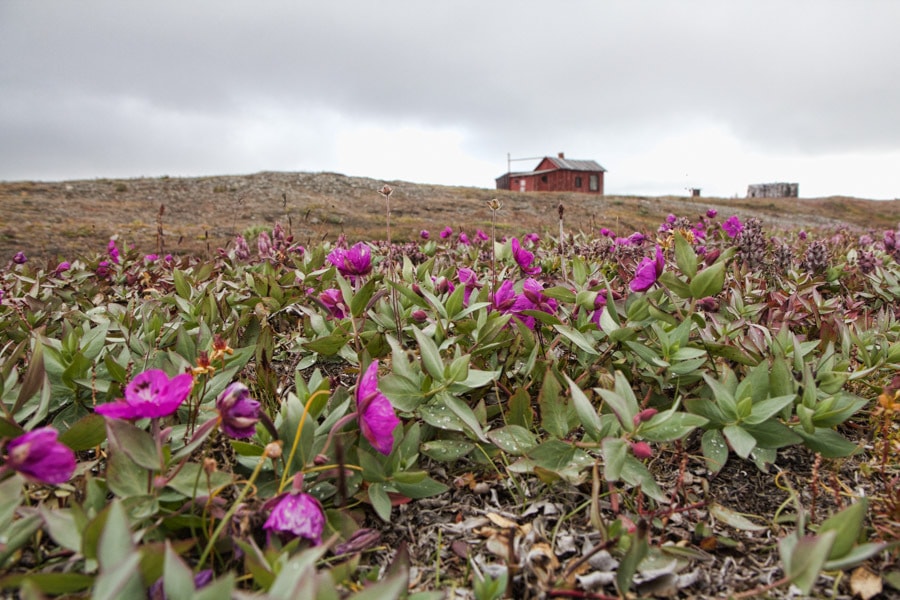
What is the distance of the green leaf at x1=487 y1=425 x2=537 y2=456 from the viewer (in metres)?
1.47

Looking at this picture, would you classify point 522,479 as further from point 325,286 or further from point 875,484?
point 325,286

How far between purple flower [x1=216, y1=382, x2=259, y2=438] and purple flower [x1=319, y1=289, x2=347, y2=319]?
787mm

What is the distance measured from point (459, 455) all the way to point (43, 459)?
0.93 metres

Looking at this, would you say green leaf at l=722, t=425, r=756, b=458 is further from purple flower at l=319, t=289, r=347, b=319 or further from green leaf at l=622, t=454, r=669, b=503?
purple flower at l=319, t=289, r=347, b=319

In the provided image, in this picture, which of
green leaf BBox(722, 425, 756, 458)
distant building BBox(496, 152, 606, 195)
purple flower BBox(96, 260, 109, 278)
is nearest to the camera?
green leaf BBox(722, 425, 756, 458)

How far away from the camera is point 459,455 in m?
1.50

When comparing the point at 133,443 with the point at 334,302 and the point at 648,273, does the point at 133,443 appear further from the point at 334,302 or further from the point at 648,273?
the point at 648,273

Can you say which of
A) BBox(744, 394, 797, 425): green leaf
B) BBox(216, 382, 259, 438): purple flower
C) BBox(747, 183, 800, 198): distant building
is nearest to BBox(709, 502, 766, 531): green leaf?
BBox(744, 394, 797, 425): green leaf

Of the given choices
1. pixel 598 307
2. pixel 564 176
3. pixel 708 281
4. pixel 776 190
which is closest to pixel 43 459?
pixel 598 307

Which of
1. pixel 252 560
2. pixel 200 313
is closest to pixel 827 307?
pixel 252 560

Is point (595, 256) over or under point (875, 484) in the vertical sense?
over

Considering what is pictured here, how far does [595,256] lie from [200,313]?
2860mm

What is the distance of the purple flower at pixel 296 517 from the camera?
105cm

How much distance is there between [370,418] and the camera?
1.20 m
